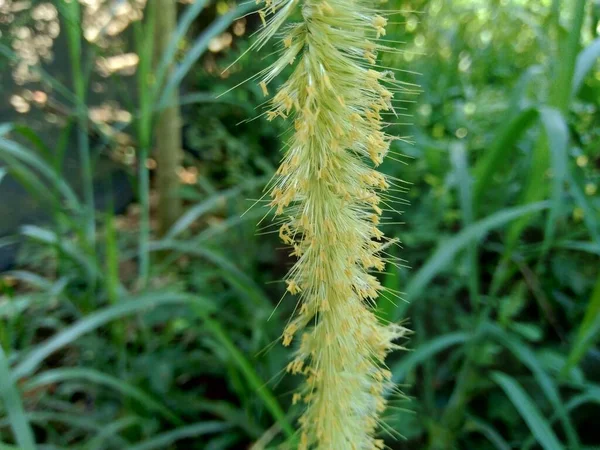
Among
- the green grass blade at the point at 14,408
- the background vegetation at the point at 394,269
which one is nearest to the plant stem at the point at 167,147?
the background vegetation at the point at 394,269

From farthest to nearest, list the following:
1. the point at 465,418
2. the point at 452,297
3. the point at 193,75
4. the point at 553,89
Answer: the point at 193,75, the point at 452,297, the point at 465,418, the point at 553,89

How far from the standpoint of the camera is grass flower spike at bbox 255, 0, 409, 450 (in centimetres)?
36

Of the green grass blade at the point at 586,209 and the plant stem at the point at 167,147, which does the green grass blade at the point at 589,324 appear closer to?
the green grass blade at the point at 586,209

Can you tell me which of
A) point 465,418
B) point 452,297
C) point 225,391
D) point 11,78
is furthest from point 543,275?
point 11,78

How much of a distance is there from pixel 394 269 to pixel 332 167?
35cm

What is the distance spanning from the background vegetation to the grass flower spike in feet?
1.32

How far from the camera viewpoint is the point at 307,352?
46 cm

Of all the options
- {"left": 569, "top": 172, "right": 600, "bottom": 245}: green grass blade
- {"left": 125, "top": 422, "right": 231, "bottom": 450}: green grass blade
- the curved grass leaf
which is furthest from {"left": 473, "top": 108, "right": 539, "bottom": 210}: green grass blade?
the curved grass leaf

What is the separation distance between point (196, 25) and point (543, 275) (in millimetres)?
1897

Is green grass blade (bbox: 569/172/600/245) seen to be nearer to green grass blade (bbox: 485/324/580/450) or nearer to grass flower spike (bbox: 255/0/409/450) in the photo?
green grass blade (bbox: 485/324/580/450)

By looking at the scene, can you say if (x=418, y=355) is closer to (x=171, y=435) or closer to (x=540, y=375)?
(x=540, y=375)

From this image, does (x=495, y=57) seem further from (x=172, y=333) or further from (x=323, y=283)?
(x=323, y=283)

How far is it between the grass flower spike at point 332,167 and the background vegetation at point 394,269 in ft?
1.32

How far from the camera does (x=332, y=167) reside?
37 centimetres
